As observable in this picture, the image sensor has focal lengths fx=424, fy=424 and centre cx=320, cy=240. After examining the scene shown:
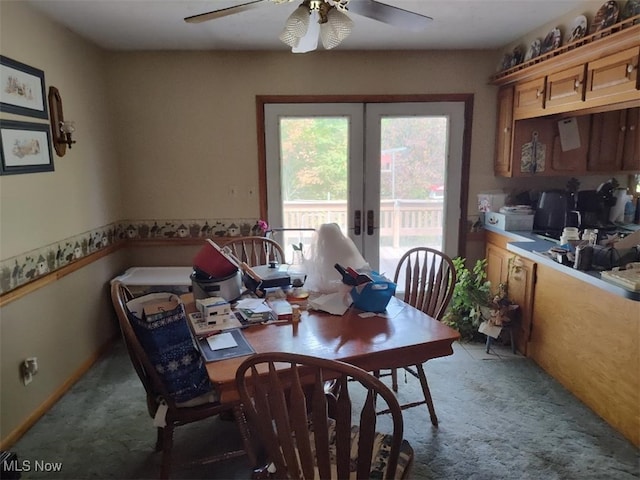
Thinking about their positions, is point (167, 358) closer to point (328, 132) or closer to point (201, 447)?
point (201, 447)

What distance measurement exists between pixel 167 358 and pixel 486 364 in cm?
220

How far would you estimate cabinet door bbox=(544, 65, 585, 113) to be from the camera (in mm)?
2447

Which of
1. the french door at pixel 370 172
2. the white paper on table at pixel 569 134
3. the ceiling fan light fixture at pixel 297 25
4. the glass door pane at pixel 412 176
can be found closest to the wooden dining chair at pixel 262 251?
the french door at pixel 370 172

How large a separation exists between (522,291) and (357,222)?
135 cm

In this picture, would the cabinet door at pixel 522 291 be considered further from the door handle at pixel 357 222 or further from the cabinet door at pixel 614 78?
the door handle at pixel 357 222

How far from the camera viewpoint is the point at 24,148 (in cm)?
230

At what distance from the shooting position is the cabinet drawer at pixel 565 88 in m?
2.44

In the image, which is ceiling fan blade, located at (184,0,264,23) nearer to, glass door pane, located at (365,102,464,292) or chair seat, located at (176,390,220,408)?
chair seat, located at (176,390,220,408)

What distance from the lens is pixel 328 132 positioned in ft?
11.3

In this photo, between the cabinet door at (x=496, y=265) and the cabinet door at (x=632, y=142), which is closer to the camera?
the cabinet door at (x=632, y=142)

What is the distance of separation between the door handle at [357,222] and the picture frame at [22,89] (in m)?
2.24

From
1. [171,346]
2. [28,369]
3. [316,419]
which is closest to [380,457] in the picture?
[316,419]

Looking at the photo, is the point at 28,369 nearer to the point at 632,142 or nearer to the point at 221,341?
the point at 221,341

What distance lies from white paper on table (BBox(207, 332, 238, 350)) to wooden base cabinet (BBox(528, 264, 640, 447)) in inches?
73.1
